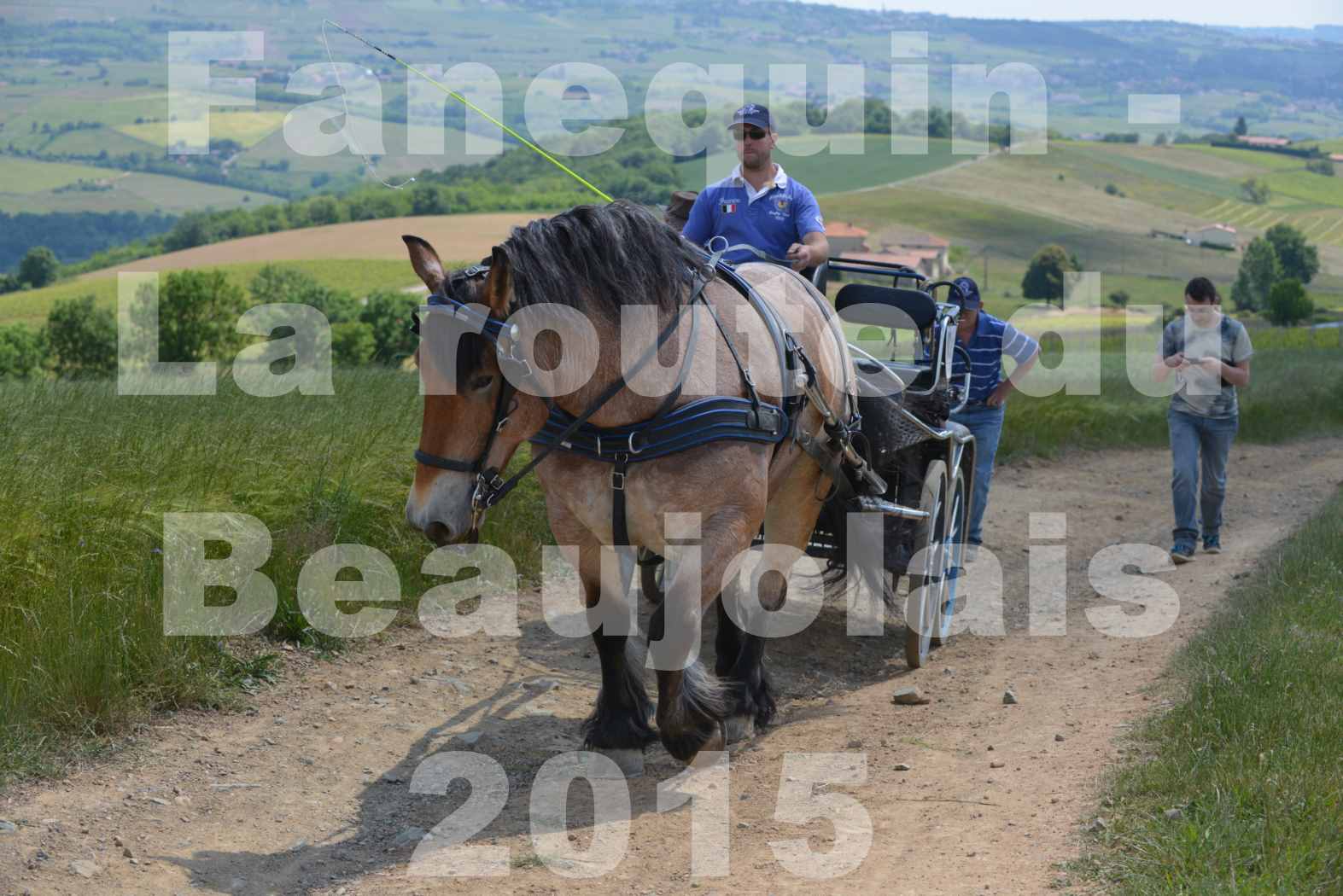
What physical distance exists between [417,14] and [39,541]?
124 meters

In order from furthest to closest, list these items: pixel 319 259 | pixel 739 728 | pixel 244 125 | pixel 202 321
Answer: pixel 244 125 < pixel 319 259 < pixel 202 321 < pixel 739 728

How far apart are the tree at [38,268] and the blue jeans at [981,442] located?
65.4 m

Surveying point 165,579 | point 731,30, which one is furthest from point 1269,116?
point 165,579

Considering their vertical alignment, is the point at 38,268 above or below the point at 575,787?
below

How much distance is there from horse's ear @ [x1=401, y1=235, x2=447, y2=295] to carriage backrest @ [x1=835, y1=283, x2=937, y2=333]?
3.08 meters

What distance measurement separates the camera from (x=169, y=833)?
13.4 feet

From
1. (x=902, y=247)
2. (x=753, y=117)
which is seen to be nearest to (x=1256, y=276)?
(x=902, y=247)

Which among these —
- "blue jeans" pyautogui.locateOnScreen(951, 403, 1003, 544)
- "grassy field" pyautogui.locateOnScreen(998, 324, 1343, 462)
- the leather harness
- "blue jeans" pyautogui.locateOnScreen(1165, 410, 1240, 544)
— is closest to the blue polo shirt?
the leather harness

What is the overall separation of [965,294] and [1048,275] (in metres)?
62.2

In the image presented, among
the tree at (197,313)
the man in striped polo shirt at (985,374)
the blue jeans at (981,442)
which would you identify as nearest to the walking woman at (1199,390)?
the man in striped polo shirt at (985,374)

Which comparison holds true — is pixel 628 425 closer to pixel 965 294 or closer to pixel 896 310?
pixel 896 310

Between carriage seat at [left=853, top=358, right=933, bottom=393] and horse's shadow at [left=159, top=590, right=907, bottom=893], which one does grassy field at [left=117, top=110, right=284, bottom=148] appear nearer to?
A: carriage seat at [left=853, top=358, right=933, bottom=393]

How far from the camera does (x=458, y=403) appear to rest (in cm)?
399

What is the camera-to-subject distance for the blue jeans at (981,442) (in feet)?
29.1
